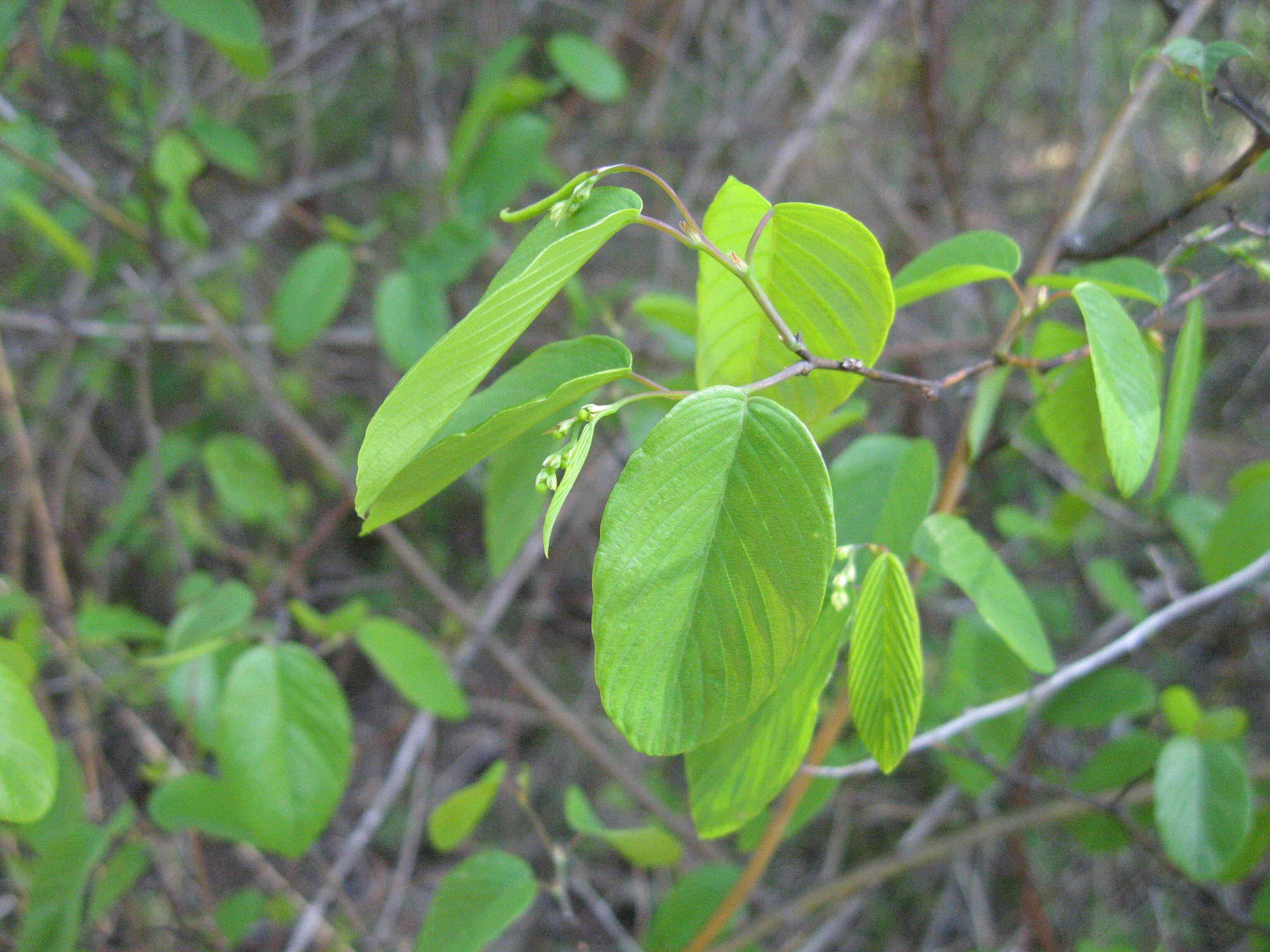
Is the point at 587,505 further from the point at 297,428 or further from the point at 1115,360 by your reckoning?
the point at 1115,360

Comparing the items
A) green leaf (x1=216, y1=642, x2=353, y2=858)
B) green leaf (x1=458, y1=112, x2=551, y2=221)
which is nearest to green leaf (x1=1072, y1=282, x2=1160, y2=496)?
green leaf (x1=216, y1=642, x2=353, y2=858)

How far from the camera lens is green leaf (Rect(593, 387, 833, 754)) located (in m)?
0.44

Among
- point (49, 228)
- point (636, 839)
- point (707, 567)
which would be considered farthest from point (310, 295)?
point (707, 567)

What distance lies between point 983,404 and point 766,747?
1.35 feet

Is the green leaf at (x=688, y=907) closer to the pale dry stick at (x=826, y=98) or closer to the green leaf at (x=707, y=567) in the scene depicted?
the green leaf at (x=707, y=567)

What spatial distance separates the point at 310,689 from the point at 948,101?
2240 millimetres

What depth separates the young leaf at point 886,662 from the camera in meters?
0.51

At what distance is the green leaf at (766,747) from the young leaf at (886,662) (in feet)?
0.09

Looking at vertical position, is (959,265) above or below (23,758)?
above

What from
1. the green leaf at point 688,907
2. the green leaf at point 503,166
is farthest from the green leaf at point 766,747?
the green leaf at point 503,166

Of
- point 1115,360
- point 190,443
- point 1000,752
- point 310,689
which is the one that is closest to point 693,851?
point 1000,752

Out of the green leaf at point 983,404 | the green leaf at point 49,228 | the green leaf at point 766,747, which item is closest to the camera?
the green leaf at point 766,747

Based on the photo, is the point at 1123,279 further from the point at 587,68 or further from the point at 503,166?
the point at 587,68

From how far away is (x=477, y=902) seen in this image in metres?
0.81
